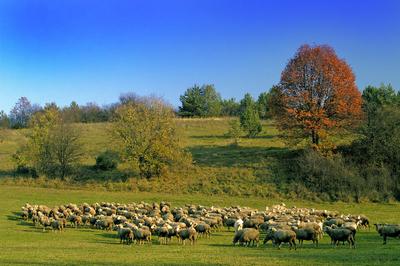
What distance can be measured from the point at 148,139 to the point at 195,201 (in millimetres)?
15448

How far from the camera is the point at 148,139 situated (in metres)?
66.3

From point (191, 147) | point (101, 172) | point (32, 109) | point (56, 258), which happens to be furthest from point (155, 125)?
point (32, 109)

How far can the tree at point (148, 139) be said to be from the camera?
65.1 meters

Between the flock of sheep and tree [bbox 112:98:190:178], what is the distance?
18.6 metres

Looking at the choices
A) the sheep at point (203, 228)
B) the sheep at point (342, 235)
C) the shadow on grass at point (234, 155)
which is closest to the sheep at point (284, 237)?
the sheep at point (342, 235)

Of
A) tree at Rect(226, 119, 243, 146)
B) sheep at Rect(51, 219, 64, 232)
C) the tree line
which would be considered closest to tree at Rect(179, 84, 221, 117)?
tree at Rect(226, 119, 243, 146)

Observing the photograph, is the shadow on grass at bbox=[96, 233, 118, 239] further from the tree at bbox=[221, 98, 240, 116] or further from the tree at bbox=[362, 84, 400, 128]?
the tree at bbox=[221, 98, 240, 116]

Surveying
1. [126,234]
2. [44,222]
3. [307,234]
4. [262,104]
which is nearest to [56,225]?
[44,222]

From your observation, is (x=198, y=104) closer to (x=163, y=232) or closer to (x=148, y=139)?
(x=148, y=139)

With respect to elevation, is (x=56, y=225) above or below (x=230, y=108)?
below

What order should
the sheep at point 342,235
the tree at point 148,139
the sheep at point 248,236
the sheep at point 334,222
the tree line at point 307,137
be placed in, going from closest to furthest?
the sheep at point 342,235 < the sheep at point 248,236 < the sheep at point 334,222 < the tree line at point 307,137 < the tree at point 148,139

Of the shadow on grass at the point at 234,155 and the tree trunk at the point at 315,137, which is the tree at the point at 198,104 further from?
the tree trunk at the point at 315,137

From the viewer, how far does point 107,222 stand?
122ft

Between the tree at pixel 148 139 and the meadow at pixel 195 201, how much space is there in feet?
8.08
